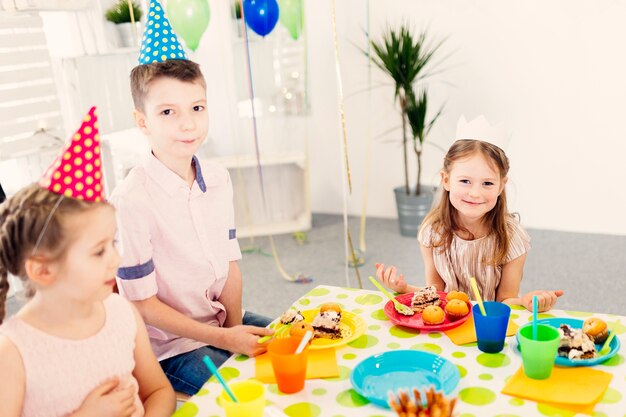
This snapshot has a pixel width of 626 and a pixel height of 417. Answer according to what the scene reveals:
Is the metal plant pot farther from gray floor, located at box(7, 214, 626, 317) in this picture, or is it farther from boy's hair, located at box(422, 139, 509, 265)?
boy's hair, located at box(422, 139, 509, 265)

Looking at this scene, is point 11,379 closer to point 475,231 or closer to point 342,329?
point 342,329

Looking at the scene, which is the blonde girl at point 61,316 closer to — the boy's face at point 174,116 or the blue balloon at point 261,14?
the boy's face at point 174,116

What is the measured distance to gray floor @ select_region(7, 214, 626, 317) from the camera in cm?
310

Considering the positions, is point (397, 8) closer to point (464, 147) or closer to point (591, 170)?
point (591, 170)

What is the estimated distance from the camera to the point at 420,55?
13.2 feet

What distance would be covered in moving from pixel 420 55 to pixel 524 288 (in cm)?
166

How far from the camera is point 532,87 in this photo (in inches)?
150

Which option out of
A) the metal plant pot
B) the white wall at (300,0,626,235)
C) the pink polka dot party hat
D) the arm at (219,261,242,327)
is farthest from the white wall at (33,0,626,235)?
the pink polka dot party hat

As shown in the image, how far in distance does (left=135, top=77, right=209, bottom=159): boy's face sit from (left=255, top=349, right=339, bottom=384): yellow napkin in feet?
1.90

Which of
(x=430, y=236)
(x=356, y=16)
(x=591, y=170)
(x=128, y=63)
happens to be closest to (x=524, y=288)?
(x=591, y=170)

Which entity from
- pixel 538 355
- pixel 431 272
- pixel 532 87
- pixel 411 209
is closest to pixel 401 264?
pixel 411 209

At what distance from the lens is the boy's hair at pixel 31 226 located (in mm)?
1012

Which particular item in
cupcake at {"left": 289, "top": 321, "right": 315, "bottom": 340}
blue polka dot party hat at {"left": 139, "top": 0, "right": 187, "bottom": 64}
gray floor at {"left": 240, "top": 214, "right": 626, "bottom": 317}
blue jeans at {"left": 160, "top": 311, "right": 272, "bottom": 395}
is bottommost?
gray floor at {"left": 240, "top": 214, "right": 626, "bottom": 317}

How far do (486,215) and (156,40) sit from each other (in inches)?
40.6
